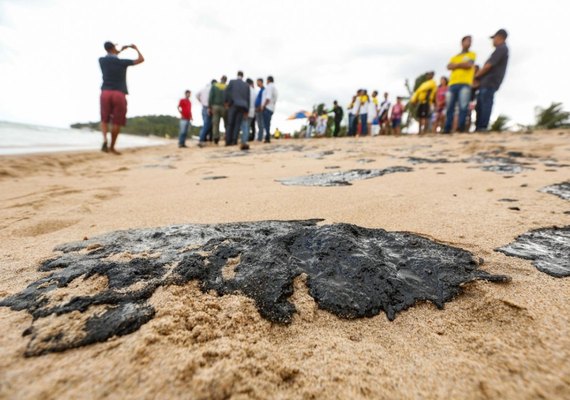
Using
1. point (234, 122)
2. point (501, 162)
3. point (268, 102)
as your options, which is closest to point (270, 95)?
point (268, 102)

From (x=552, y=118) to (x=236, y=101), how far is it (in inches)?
355

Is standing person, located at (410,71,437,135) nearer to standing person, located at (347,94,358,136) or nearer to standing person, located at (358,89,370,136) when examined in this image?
standing person, located at (358,89,370,136)

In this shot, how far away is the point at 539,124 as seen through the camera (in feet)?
28.9

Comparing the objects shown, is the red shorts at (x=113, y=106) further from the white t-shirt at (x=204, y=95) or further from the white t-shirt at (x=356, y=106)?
the white t-shirt at (x=356, y=106)

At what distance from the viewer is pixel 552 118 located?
870 cm

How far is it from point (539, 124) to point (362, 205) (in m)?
10.4

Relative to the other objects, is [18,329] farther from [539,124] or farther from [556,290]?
[539,124]

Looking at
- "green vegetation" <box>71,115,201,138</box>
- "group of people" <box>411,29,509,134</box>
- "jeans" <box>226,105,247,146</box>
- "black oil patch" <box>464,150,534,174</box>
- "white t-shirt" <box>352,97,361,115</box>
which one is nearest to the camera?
"black oil patch" <box>464,150,534,174</box>

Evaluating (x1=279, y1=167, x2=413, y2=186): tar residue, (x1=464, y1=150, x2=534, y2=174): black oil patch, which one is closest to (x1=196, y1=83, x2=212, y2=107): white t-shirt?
(x1=279, y1=167, x2=413, y2=186): tar residue

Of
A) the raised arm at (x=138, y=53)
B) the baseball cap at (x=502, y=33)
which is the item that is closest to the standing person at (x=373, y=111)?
the baseball cap at (x=502, y=33)

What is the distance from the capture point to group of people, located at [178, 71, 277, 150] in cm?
595

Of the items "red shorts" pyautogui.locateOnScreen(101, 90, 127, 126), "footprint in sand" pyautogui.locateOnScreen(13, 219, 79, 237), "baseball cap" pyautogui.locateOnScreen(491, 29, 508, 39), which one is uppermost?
"baseball cap" pyautogui.locateOnScreen(491, 29, 508, 39)

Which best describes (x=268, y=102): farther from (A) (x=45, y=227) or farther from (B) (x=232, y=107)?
(A) (x=45, y=227)

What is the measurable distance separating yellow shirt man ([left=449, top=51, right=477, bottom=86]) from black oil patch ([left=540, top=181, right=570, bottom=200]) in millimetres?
4156
